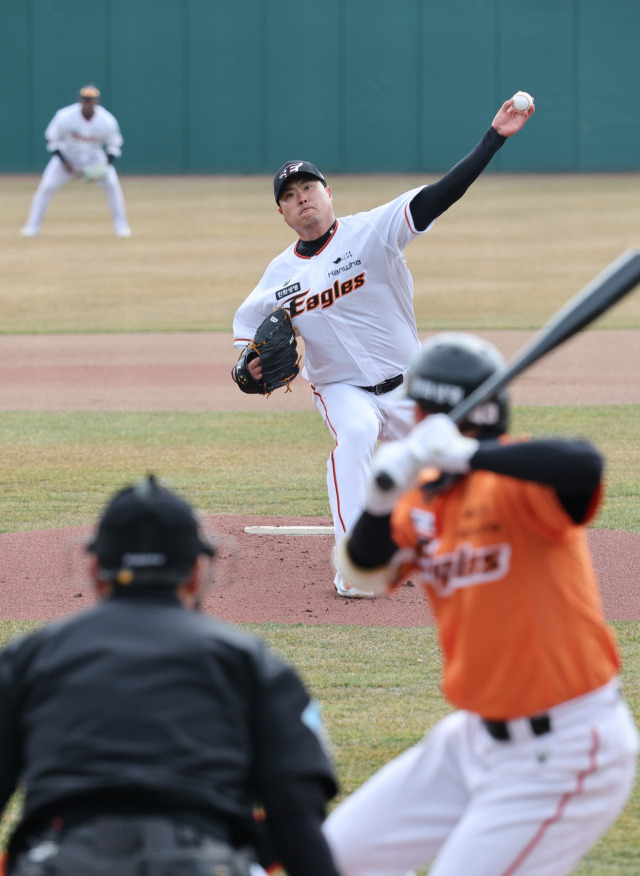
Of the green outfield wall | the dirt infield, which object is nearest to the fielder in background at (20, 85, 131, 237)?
the dirt infield

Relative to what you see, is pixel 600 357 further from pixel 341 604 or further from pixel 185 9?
pixel 185 9

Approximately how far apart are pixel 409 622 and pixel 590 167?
3180cm

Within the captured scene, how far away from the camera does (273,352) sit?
6297 millimetres

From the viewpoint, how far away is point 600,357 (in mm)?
12930

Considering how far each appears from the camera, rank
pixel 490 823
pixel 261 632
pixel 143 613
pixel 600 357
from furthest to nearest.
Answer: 1. pixel 600 357
2. pixel 261 632
3. pixel 490 823
4. pixel 143 613

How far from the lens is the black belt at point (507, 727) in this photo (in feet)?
8.50

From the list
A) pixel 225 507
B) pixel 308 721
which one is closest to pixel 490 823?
pixel 308 721

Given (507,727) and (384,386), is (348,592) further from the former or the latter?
(507,727)

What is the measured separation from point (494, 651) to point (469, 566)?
0.18 metres

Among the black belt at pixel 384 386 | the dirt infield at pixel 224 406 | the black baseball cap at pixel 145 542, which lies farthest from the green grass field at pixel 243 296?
the black baseball cap at pixel 145 542

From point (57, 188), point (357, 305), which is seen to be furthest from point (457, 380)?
point (57, 188)

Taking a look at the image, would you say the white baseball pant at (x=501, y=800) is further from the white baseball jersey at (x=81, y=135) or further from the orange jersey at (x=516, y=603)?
the white baseball jersey at (x=81, y=135)

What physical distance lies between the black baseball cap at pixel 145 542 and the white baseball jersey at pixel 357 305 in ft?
12.9

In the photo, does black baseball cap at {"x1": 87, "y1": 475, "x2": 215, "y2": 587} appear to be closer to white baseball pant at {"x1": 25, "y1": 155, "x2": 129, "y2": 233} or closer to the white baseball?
the white baseball
